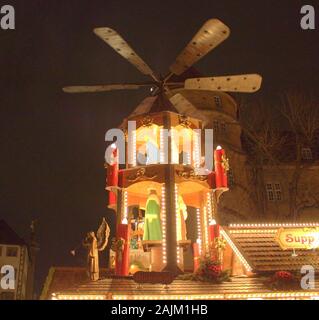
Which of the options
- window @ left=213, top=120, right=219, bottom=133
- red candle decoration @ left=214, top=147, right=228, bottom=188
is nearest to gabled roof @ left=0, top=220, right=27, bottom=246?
window @ left=213, top=120, right=219, bottom=133

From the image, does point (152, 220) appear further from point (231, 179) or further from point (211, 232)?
point (231, 179)

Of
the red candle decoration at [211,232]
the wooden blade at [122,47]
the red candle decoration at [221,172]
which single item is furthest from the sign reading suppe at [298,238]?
the wooden blade at [122,47]

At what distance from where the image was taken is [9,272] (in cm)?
→ 1432

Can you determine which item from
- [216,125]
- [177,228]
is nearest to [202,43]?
[177,228]

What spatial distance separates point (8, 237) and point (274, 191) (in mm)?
26461

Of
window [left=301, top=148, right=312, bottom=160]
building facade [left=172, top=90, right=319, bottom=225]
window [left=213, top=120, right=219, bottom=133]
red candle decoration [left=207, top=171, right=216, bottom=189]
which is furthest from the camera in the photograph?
window [left=301, top=148, right=312, bottom=160]

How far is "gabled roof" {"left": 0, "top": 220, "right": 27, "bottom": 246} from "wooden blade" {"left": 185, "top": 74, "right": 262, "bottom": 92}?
114ft

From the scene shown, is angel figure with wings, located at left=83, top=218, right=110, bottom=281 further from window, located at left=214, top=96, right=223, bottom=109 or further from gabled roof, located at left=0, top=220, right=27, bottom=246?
gabled roof, located at left=0, top=220, right=27, bottom=246

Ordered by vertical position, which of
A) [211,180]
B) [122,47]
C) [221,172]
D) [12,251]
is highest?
[122,47]

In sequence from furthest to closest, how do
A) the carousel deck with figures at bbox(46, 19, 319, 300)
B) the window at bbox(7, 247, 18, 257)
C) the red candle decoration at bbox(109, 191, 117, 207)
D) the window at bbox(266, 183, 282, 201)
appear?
the window at bbox(7, 247, 18, 257)
the window at bbox(266, 183, 282, 201)
the red candle decoration at bbox(109, 191, 117, 207)
the carousel deck with figures at bbox(46, 19, 319, 300)

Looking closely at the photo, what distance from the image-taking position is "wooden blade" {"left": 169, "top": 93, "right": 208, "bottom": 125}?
16.3 meters

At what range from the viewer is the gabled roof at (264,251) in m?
13.0

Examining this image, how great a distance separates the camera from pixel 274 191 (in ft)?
124
